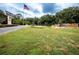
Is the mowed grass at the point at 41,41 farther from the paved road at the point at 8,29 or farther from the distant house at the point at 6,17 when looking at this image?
the distant house at the point at 6,17

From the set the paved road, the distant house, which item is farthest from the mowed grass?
the distant house

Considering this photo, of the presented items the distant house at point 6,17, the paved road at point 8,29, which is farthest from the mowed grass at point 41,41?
the distant house at point 6,17

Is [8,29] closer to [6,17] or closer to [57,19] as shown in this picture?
[6,17]

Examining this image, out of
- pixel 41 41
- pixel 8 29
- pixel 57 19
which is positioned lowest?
pixel 41 41

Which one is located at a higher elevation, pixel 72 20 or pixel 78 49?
pixel 72 20

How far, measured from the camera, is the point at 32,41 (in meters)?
2.23

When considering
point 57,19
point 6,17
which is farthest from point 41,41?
point 6,17

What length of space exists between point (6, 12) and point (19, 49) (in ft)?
1.51

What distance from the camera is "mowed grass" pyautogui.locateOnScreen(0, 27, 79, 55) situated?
2164 millimetres

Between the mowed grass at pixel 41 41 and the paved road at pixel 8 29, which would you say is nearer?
the mowed grass at pixel 41 41

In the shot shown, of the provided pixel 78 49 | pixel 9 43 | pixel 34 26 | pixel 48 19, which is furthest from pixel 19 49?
pixel 78 49

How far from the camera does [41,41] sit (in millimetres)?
2229

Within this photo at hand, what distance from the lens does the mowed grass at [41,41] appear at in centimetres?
216
